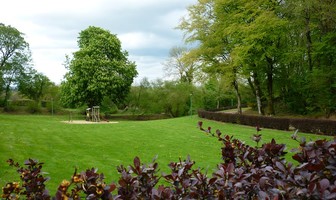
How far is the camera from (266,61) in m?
25.0

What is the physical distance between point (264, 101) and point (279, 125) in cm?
1687

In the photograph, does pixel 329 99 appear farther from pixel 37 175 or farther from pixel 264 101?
pixel 37 175

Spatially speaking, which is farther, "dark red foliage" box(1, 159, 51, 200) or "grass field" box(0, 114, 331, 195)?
"grass field" box(0, 114, 331, 195)

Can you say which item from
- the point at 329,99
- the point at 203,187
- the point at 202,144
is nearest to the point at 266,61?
the point at 329,99

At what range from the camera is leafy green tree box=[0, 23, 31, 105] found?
42.2 meters

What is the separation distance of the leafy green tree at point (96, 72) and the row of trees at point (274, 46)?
879 centimetres

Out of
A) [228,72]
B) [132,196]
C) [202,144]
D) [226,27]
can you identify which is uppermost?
[226,27]

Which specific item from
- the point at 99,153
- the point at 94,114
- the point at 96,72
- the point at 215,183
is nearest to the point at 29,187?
the point at 215,183

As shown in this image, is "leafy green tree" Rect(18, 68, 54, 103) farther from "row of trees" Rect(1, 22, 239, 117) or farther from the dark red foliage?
the dark red foliage

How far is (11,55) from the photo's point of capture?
43.6 m

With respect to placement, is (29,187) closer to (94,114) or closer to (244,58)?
(244,58)

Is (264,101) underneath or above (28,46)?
underneath

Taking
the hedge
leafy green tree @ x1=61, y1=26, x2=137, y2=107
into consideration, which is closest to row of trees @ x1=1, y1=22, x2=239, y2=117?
leafy green tree @ x1=61, y1=26, x2=137, y2=107

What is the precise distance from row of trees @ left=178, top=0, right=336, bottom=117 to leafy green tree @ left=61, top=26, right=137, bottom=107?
8.79m
